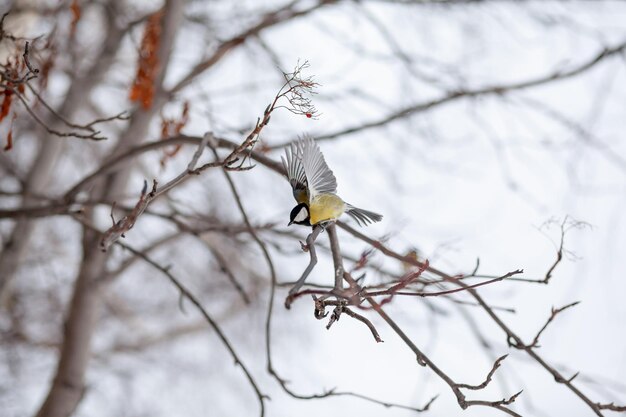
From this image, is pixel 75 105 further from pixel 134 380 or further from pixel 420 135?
pixel 134 380

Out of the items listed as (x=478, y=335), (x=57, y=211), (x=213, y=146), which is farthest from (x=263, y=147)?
(x=478, y=335)

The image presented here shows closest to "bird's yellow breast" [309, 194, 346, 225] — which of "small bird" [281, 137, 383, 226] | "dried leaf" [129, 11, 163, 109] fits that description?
"small bird" [281, 137, 383, 226]

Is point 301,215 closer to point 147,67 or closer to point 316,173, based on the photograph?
point 316,173

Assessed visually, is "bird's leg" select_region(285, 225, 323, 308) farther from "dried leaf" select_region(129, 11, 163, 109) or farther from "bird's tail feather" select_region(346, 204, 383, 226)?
"dried leaf" select_region(129, 11, 163, 109)

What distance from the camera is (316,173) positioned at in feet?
1.59

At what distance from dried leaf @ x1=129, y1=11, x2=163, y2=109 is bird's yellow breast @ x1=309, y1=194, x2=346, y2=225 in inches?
18.4

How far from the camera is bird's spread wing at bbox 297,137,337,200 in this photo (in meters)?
0.47

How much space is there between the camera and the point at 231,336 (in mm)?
2791

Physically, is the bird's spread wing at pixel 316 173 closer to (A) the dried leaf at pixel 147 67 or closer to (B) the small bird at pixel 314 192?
(B) the small bird at pixel 314 192

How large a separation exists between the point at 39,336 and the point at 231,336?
0.78 m

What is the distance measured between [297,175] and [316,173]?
0.02 metres

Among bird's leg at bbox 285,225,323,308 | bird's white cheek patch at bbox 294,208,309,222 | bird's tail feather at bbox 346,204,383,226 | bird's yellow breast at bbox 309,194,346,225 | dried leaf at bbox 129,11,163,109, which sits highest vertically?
dried leaf at bbox 129,11,163,109

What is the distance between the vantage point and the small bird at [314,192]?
0.46 metres

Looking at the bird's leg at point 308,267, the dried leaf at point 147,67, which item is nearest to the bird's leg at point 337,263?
the bird's leg at point 308,267
